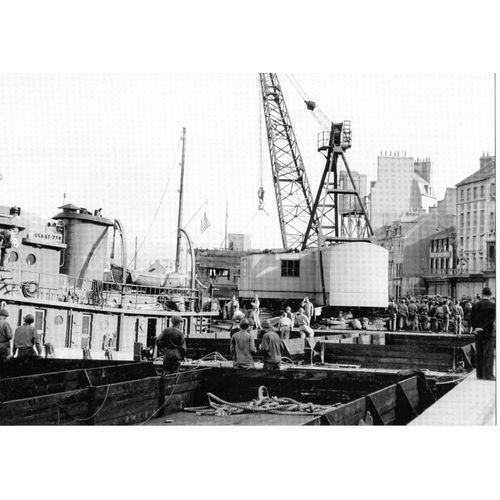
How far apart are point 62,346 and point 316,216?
21013 millimetres

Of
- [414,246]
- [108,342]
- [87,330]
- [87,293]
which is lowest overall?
[108,342]

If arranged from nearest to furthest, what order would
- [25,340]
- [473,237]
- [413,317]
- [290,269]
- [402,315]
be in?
1. [25,340]
2. [402,315]
3. [413,317]
4. [290,269]
5. [473,237]

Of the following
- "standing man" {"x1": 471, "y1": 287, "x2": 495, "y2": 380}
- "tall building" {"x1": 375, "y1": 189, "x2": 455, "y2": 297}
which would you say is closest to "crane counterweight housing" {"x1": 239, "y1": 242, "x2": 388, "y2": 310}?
"standing man" {"x1": 471, "y1": 287, "x2": 495, "y2": 380}

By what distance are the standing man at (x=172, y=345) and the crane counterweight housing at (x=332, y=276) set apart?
22.3 meters

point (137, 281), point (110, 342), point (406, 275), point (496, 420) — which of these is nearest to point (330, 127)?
point (137, 281)

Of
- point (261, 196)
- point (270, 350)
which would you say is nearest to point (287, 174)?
point (261, 196)

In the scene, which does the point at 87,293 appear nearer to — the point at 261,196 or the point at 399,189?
the point at 261,196

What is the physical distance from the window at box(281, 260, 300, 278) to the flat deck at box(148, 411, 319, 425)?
2521cm

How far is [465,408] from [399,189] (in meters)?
64.6

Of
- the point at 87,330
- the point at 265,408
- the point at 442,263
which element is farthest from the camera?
the point at 442,263

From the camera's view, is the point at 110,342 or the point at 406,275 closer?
the point at 110,342

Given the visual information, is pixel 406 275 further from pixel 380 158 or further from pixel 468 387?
pixel 468 387

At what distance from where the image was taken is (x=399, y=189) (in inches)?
2803

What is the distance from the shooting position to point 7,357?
37.9 ft
